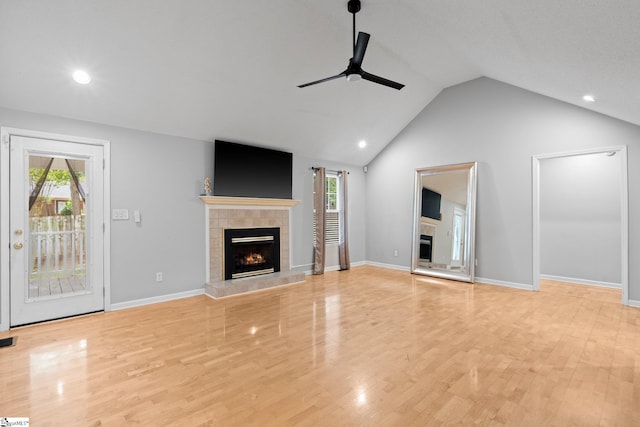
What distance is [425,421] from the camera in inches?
74.8

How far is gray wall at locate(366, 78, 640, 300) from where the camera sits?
457 centimetres

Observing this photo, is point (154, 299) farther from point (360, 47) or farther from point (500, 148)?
point (500, 148)

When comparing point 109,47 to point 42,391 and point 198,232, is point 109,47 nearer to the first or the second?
point 198,232

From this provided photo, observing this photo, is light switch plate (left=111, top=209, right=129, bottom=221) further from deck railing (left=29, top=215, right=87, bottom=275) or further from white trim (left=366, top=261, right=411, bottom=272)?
white trim (left=366, top=261, right=411, bottom=272)

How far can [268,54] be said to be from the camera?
3.89m

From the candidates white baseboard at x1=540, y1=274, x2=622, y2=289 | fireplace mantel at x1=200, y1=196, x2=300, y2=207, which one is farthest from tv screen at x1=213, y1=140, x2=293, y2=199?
white baseboard at x1=540, y1=274, x2=622, y2=289

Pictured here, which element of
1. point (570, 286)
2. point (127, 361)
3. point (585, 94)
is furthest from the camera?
point (570, 286)

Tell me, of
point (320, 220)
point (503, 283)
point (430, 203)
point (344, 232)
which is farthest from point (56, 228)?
point (503, 283)

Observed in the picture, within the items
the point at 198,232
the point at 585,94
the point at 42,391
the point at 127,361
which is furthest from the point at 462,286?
the point at 42,391

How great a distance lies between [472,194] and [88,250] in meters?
6.21

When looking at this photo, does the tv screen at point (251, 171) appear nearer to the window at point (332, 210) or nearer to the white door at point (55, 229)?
the window at point (332, 210)

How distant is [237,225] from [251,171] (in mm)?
988

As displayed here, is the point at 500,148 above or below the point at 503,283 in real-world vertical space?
above

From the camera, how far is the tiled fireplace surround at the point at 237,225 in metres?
4.91
